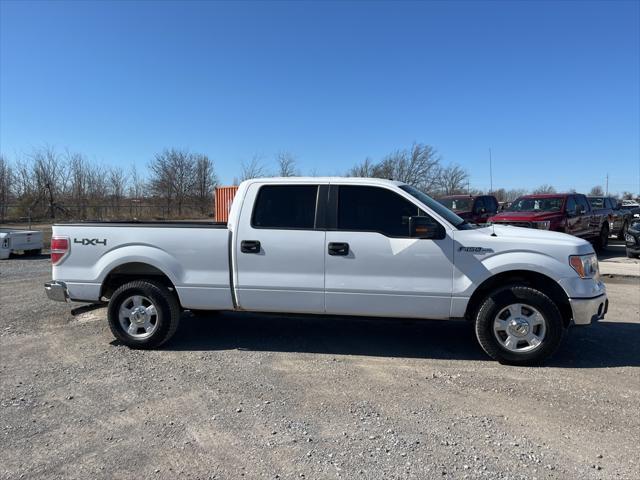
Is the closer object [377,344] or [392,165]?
[377,344]

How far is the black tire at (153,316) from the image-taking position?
17.4 ft

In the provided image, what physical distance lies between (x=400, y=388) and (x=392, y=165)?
36.3m

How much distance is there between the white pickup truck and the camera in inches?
187

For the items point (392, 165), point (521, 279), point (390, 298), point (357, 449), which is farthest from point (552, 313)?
point (392, 165)

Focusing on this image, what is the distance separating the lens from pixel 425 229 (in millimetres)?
4727

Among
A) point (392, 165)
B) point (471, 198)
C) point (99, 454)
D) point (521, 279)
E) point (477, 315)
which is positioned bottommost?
point (99, 454)

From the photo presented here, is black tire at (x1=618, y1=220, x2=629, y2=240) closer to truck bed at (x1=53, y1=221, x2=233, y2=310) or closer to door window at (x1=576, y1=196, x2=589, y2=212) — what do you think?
door window at (x1=576, y1=196, x2=589, y2=212)

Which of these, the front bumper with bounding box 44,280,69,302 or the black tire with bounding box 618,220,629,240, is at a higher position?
the black tire with bounding box 618,220,629,240

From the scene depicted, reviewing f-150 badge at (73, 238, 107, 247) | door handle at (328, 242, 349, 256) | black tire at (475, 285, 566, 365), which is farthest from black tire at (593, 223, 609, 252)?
f-150 badge at (73, 238, 107, 247)

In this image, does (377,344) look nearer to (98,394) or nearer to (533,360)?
(533,360)

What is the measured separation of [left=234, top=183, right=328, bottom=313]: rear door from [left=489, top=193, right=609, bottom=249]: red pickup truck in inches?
376

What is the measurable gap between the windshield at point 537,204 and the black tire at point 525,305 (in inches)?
385

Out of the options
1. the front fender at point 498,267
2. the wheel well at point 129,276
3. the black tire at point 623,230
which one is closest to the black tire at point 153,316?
the wheel well at point 129,276

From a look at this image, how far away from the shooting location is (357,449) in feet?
10.6
